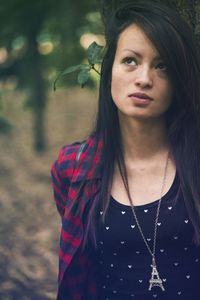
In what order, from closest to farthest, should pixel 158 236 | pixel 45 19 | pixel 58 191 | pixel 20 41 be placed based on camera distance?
1. pixel 158 236
2. pixel 58 191
3. pixel 45 19
4. pixel 20 41

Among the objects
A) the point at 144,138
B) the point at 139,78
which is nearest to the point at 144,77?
the point at 139,78

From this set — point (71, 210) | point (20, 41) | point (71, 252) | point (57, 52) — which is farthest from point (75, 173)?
point (20, 41)

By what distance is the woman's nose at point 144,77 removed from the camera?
2355mm

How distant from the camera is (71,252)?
8.69 ft

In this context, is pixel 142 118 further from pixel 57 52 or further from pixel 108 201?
pixel 57 52

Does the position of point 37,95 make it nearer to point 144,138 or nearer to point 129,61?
point 144,138

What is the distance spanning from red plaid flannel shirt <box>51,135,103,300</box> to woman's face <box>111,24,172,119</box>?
32 cm

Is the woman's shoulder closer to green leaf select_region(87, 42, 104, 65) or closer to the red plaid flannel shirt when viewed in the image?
the red plaid flannel shirt

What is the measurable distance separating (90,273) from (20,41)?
4398 millimetres

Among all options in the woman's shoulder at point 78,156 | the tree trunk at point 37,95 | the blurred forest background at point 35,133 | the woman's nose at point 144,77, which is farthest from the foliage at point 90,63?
the tree trunk at point 37,95

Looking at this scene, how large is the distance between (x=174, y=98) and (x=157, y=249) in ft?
2.03

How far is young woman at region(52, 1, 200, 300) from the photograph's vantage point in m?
2.38

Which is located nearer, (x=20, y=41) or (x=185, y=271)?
(x=185, y=271)

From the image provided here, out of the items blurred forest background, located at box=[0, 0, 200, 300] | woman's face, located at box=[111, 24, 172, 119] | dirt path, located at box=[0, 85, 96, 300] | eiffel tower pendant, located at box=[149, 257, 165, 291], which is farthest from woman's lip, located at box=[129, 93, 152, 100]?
blurred forest background, located at box=[0, 0, 200, 300]
